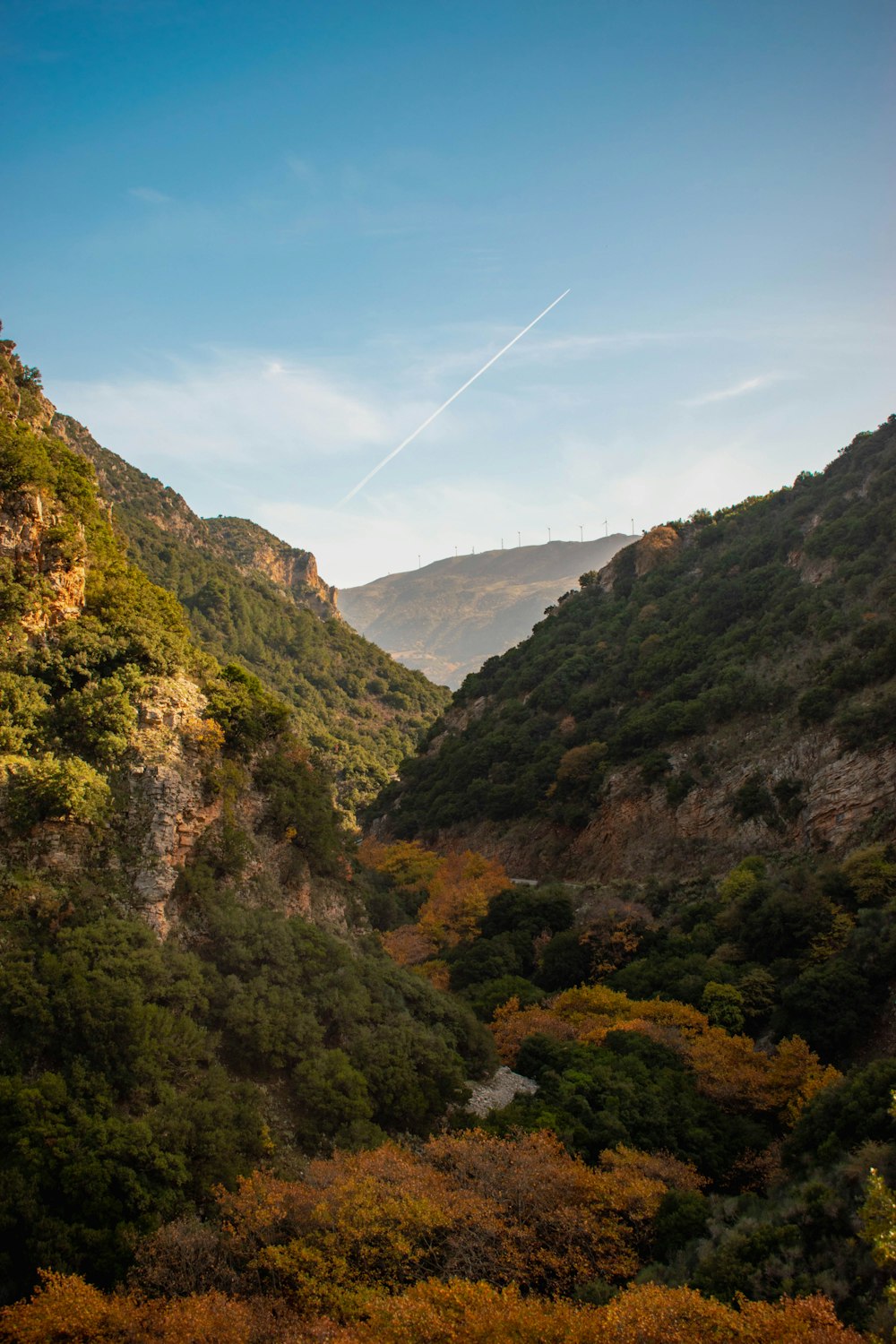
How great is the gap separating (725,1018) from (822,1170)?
10073 mm

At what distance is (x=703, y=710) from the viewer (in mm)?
45531

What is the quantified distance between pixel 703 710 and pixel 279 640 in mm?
56398

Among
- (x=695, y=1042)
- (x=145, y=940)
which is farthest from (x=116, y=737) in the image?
(x=695, y=1042)

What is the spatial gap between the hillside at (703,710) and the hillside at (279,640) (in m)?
14.8

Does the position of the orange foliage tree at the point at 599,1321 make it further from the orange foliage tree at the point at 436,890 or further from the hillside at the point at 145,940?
the orange foliage tree at the point at 436,890

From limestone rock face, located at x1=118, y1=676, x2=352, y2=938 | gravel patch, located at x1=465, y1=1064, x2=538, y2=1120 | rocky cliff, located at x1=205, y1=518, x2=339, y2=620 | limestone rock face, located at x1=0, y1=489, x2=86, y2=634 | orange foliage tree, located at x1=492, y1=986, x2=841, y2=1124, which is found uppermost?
rocky cliff, located at x1=205, y1=518, x2=339, y2=620

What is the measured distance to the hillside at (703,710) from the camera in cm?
3684

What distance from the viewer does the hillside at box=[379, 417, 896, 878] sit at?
3684 cm

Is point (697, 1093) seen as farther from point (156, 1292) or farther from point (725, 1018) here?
point (156, 1292)

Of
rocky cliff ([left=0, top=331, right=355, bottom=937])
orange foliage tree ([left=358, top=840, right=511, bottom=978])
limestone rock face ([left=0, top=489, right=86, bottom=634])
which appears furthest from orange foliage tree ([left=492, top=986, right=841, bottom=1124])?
limestone rock face ([left=0, top=489, right=86, bottom=634])

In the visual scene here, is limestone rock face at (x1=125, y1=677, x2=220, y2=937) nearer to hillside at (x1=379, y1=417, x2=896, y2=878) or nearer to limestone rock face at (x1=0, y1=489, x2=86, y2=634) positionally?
limestone rock face at (x1=0, y1=489, x2=86, y2=634)

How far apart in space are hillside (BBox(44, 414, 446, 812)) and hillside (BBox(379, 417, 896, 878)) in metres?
14.8

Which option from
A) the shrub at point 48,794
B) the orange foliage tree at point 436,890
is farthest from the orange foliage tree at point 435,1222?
the orange foliage tree at point 436,890

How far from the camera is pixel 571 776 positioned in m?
49.8
